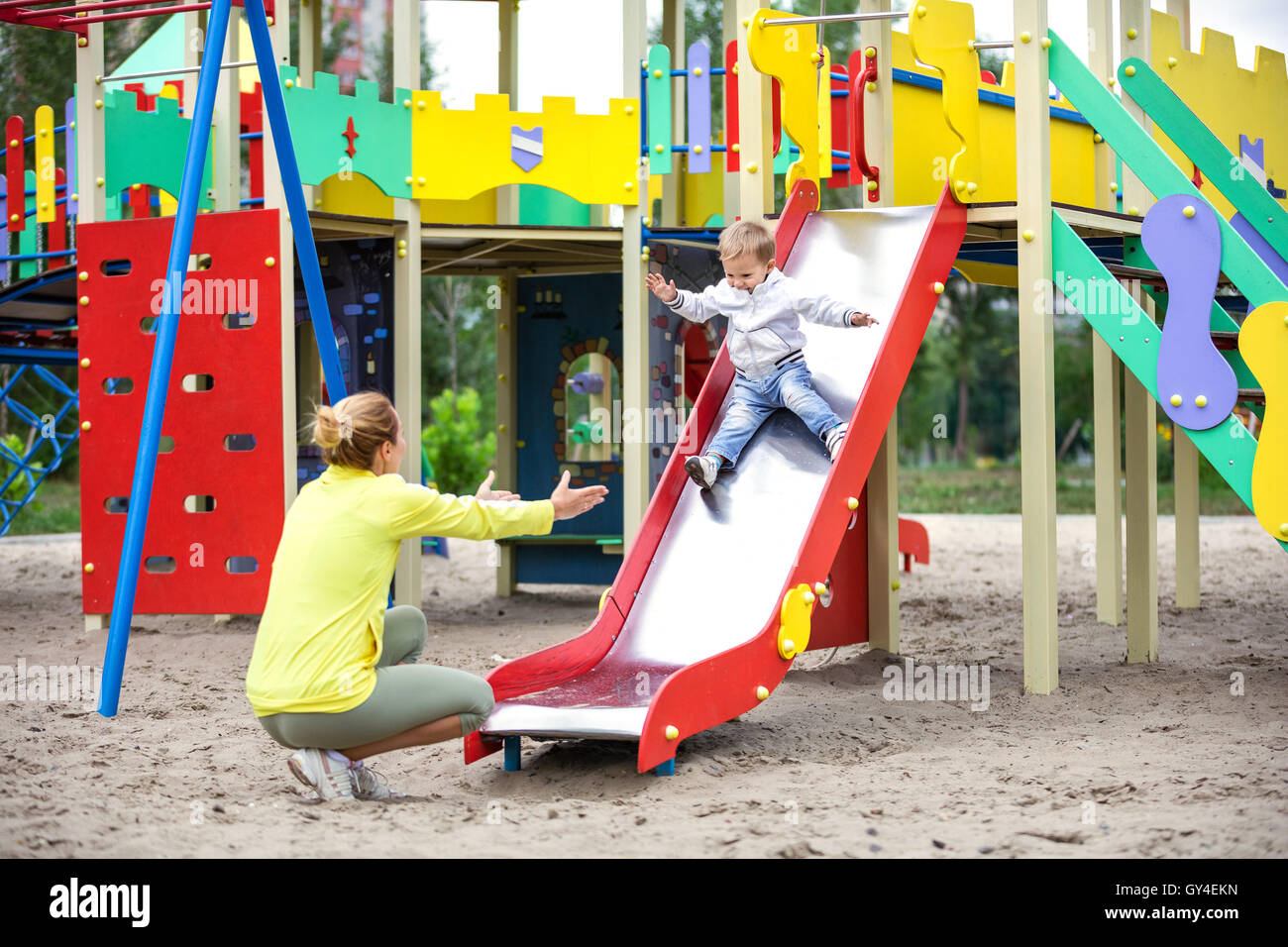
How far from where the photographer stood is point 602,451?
43.4 ft

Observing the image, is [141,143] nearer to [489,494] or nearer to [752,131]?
Result: [752,131]

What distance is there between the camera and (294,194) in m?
5.28

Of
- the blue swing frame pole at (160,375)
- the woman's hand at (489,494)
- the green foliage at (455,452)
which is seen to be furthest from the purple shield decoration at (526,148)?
the green foliage at (455,452)

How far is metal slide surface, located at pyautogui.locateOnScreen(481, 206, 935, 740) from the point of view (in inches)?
164

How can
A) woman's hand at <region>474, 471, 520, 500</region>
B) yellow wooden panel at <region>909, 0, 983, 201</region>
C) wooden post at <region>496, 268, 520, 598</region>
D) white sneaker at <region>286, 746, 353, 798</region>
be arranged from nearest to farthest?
white sneaker at <region>286, 746, 353, 798</region>
woman's hand at <region>474, 471, 520, 500</region>
yellow wooden panel at <region>909, 0, 983, 201</region>
wooden post at <region>496, 268, 520, 598</region>

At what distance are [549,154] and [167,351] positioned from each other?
10.6 feet

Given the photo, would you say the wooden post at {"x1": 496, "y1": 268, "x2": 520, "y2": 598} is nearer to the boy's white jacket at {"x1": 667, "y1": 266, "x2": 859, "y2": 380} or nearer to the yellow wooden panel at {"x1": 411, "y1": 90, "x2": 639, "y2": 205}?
the yellow wooden panel at {"x1": 411, "y1": 90, "x2": 639, "y2": 205}

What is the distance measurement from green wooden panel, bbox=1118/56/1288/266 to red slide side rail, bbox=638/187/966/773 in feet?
4.44

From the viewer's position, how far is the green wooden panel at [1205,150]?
6039 millimetres

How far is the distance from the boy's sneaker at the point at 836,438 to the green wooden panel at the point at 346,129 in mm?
3375

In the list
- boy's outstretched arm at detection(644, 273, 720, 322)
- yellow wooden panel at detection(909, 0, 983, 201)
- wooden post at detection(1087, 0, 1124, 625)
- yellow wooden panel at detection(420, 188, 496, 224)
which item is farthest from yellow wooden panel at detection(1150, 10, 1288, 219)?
yellow wooden panel at detection(420, 188, 496, 224)

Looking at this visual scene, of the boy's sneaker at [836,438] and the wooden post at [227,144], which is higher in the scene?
the wooden post at [227,144]

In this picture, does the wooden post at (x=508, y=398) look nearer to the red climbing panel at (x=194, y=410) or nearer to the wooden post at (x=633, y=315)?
the wooden post at (x=633, y=315)
